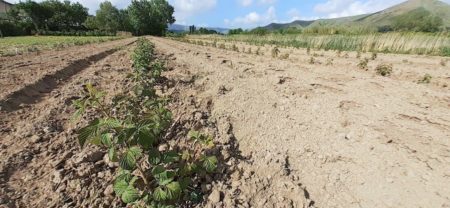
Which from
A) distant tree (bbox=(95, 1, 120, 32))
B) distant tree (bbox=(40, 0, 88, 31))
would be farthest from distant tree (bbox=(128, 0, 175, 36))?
distant tree (bbox=(40, 0, 88, 31))

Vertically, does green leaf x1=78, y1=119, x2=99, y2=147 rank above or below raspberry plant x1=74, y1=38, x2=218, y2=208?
above

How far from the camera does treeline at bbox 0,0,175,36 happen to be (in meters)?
62.8

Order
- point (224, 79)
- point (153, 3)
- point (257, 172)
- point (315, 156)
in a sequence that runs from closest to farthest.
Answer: point (257, 172) < point (315, 156) < point (224, 79) < point (153, 3)

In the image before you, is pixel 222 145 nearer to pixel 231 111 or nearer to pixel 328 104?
pixel 231 111

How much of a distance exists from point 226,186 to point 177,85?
3327 millimetres

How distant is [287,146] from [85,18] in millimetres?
91515

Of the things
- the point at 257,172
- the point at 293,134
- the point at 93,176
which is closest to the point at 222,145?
the point at 257,172

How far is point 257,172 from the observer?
2.90 meters

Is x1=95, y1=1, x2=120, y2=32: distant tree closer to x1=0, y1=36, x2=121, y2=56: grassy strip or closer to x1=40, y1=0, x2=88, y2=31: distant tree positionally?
x1=40, y1=0, x2=88, y2=31: distant tree

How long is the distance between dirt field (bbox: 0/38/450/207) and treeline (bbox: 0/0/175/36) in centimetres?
6049

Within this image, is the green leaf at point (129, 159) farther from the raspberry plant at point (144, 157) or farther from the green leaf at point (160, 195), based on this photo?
the green leaf at point (160, 195)

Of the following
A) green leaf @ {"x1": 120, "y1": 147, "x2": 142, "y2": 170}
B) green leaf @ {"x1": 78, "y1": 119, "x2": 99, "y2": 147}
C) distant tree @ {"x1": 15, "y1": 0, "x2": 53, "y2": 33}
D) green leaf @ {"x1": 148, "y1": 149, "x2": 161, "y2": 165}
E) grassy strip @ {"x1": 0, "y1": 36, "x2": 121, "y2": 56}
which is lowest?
grassy strip @ {"x1": 0, "y1": 36, "x2": 121, "y2": 56}

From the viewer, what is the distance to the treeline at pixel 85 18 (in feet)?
206

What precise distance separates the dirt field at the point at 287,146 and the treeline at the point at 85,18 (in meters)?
60.5
